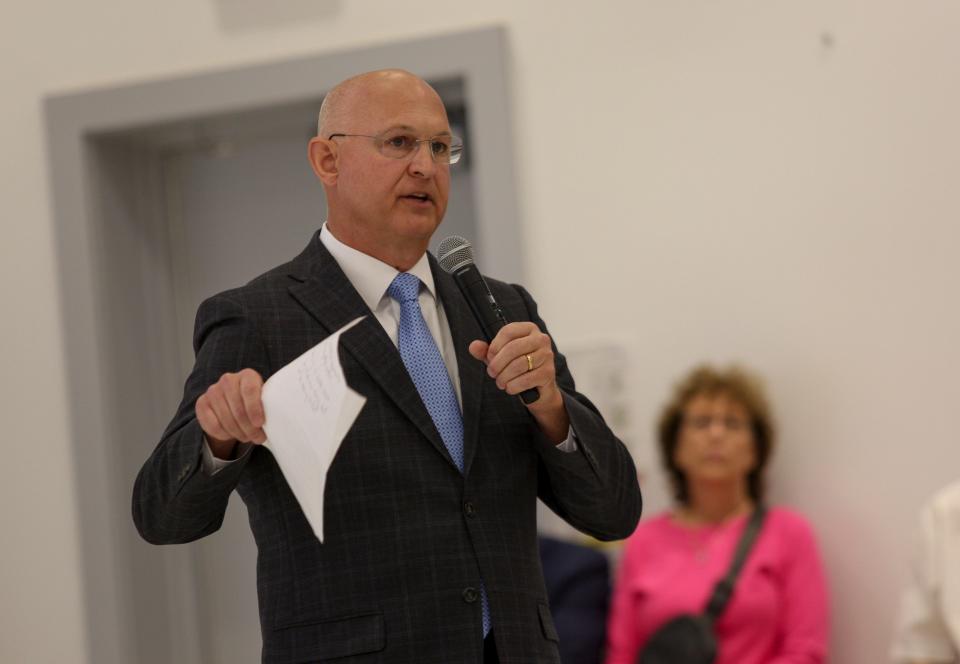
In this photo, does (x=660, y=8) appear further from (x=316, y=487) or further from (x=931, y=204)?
(x=316, y=487)

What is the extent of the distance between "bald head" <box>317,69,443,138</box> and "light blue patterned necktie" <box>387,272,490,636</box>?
0.86 feet

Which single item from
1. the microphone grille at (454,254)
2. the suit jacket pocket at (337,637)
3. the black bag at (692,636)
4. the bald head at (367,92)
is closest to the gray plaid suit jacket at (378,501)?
the suit jacket pocket at (337,637)

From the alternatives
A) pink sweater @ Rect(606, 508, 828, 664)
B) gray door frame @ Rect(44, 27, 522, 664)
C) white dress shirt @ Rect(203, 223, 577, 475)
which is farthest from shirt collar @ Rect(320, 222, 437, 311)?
gray door frame @ Rect(44, 27, 522, 664)

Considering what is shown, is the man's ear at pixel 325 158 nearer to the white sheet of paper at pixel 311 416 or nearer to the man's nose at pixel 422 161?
the man's nose at pixel 422 161

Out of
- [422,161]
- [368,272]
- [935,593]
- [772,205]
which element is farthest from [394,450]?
[772,205]

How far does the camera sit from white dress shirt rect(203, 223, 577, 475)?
2.03 meters

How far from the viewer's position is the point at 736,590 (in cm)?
397

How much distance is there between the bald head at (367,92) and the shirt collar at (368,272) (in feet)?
0.64

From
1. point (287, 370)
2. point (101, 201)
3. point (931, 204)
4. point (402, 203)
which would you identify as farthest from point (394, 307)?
point (101, 201)

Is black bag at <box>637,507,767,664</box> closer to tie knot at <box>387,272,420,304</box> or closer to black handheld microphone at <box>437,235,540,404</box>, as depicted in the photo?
black handheld microphone at <box>437,235,540,404</box>

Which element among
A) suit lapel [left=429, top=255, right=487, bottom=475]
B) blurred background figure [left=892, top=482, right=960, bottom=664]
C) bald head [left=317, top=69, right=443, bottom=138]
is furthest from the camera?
blurred background figure [left=892, top=482, right=960, bottom=664]

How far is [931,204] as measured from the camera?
414cm

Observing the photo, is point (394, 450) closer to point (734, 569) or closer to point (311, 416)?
point (311, 416)

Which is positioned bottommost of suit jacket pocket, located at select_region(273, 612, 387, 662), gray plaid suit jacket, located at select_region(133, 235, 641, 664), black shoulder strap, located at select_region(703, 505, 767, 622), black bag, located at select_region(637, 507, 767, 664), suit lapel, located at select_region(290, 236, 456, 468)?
→ black bag, located at select_region(637, 507, 767, 664)
